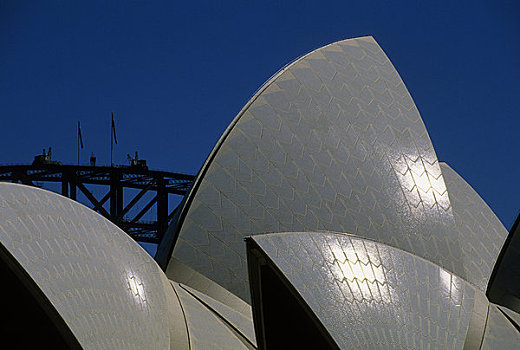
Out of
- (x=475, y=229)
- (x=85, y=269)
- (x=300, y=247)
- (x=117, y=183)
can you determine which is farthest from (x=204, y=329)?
(x=117, y=183)

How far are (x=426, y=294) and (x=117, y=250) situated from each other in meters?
5.07

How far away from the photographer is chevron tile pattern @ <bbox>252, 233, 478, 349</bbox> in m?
13.2

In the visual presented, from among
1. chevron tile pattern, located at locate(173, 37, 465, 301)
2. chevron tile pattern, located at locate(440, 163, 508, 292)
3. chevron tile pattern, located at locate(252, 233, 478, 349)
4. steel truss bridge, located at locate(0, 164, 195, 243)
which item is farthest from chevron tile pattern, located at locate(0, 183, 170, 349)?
steel truss bridge, located at locate(0, 164, 195, 243)

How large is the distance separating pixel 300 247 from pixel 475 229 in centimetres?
972

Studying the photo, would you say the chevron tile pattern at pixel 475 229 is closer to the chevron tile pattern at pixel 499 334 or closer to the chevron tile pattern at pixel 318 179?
the chevron tile pattern at pixel 318 179

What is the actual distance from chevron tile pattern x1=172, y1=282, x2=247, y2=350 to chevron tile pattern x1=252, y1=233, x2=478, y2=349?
140 inches

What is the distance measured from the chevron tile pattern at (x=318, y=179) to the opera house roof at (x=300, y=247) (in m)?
0.03

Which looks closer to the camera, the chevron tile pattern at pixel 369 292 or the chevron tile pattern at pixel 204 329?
the chevron tile pattern at pixel 369 292

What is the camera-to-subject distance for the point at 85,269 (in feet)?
47.8

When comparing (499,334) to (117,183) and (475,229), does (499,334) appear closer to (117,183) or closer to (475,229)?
(475,229)

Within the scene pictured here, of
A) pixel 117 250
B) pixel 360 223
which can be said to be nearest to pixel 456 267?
pixel 360 223

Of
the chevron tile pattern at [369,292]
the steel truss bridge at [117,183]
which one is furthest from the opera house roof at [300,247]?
the steel truss bridge at [117,183]

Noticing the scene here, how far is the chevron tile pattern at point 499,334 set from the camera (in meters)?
14.7

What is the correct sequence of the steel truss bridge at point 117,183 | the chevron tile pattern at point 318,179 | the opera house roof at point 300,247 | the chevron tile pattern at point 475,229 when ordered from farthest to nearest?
the steel truss bridge at point 117,183 → the chevron tile pattern at point 475,229 → the chevron tile pattern at point 318,179 → the opera house roof at point 300,247
